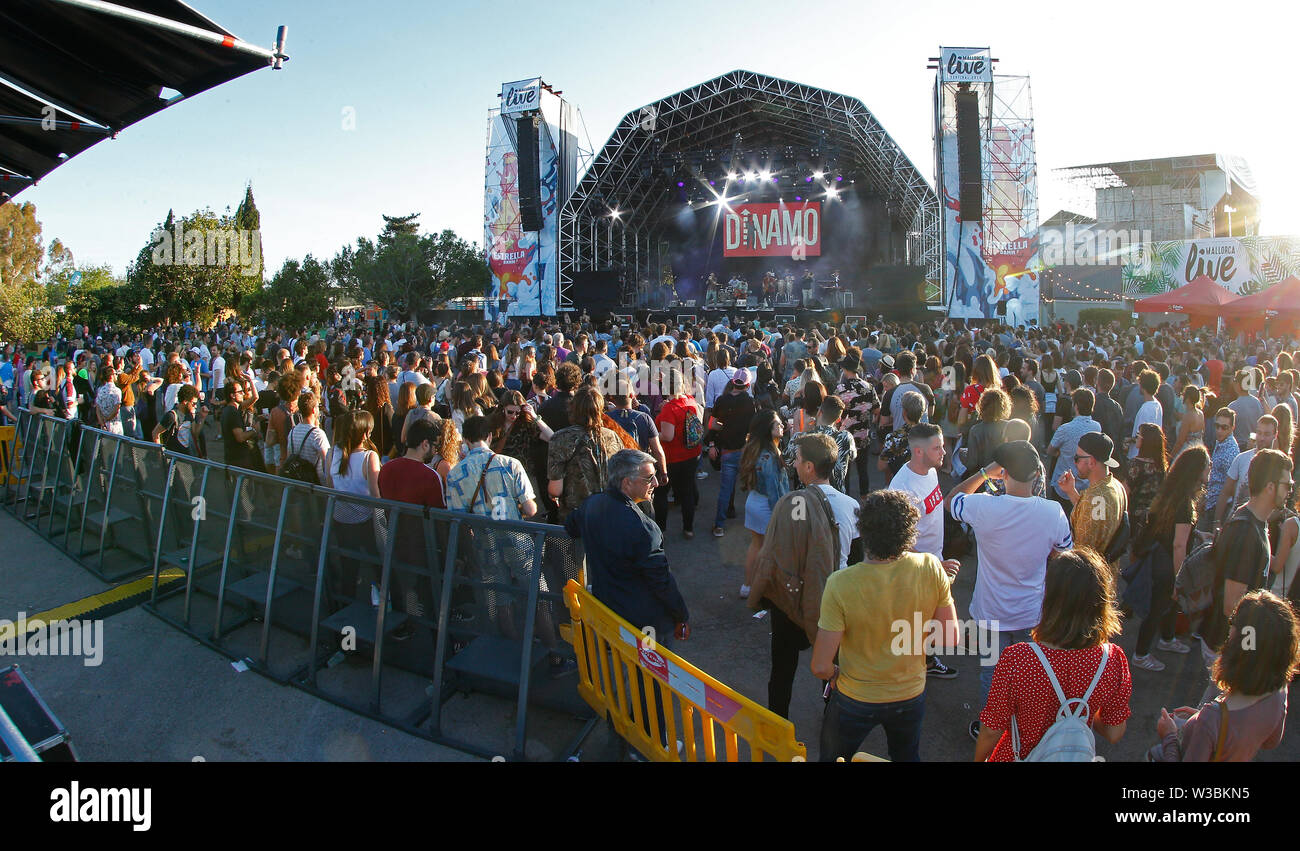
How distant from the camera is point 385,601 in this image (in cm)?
393

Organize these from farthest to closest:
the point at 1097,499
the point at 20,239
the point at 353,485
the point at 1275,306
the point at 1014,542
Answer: the point at 20,239
the point at 1275,306
the point at 353,485
the point at 1097,499
the point at 1014,542

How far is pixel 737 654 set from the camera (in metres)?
4.53

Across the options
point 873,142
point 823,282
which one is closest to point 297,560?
point 873,142

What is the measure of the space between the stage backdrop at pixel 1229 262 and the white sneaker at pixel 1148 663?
23.7 metres

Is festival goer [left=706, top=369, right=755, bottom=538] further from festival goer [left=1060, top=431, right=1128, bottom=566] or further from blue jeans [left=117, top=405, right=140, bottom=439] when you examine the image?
blue jeans [left=117, top=405, right=140, bottom=439]

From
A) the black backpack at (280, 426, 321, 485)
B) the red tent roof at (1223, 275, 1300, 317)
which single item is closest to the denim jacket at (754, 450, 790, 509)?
the black backpack at (280, 426, 321, 485)

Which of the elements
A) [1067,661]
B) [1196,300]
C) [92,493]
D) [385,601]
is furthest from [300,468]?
[1196,300]

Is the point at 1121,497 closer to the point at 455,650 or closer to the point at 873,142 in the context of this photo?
the point at 455,650

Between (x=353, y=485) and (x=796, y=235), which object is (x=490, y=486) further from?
(x=796, y=235)

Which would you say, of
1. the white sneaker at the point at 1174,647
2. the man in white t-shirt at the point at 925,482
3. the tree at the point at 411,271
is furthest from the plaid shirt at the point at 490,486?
the tree at the point at 411,271

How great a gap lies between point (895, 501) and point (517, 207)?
2499 cm

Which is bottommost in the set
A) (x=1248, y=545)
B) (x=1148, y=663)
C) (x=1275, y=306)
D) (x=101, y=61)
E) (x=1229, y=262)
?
(x=1148, y=663)

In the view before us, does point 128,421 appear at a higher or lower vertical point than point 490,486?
higher

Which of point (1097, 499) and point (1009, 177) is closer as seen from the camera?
point (1097, 499)
